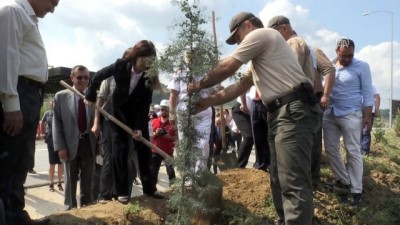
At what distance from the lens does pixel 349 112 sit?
18.8ft

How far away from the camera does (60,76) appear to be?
37.3ft

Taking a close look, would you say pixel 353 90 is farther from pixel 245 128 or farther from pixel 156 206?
pixel 156 206

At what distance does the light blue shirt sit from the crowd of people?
Result: 0.5 inches

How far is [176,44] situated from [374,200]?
3781mm

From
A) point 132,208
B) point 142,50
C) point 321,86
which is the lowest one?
point 132,208

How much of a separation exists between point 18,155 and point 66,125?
212cm

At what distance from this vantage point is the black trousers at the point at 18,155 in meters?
3.48

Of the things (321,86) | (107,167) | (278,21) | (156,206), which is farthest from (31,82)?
(321,86)

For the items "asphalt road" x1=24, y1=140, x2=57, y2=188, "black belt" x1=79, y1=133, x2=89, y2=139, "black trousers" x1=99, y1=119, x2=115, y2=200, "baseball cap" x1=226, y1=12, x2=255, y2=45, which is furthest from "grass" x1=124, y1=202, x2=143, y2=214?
"asphalt road" x1=24, y1=140, x2=57, y2=188

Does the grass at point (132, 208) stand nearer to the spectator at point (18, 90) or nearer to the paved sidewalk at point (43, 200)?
the spectator at point (18, 90)

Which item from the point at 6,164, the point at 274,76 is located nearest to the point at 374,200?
the point at 274,76

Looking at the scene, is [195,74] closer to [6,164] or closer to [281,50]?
[281,50]

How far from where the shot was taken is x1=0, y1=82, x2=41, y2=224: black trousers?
11.4 feet

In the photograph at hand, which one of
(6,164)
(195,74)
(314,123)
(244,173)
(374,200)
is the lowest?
(374,200)
